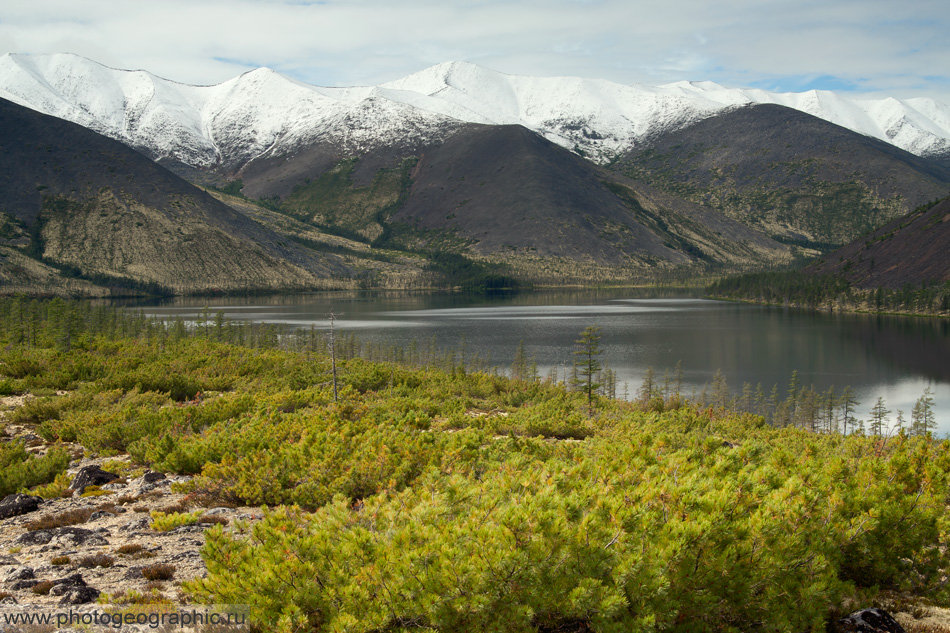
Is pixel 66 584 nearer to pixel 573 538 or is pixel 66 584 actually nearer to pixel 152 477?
pixel 152 477

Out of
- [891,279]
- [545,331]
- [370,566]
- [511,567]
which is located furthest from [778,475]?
[891,279]

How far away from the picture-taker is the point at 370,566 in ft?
23.5

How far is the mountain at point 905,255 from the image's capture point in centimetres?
15662

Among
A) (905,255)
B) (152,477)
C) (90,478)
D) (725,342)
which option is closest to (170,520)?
(152,477)

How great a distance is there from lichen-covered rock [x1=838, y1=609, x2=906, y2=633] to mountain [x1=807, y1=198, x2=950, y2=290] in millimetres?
170943

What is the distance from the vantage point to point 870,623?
25.5 feet

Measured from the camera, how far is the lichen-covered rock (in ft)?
25.2

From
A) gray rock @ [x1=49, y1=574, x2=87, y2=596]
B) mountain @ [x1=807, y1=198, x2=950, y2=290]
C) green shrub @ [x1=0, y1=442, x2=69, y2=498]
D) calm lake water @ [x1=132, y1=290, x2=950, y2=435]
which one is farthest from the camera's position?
mountain @ [x1=807, y1=198, x2=950, y2=290]

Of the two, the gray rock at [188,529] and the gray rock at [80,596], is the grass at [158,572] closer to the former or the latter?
the gray rock at [80,596]

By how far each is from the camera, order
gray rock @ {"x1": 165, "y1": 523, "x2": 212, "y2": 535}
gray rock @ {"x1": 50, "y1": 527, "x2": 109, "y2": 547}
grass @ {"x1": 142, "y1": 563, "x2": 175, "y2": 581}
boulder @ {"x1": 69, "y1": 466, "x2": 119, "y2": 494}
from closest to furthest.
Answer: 1. grass @ {"x1": 142, "y1": 563, "x2": 175, "y2": 581}
2. gray rock @ {"x1": 50, "y1": 527, "x2": 109, "y2": 547}
3. gray rock @ {"x1": 165, "y1": 523, "x2": 212, "y2": 535}
4. boulder @ {"x1": 69, "y1": 466, "x2": 119, "y2": 494}

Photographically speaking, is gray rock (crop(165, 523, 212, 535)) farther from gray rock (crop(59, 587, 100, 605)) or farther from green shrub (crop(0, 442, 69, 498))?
green shrub (crop(0, 442, 69, 498))

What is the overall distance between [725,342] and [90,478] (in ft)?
304

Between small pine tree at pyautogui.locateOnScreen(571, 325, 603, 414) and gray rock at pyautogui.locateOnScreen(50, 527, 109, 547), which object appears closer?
gray rock at pyautogui.locateOnScreen(50, 527, 109, 547)

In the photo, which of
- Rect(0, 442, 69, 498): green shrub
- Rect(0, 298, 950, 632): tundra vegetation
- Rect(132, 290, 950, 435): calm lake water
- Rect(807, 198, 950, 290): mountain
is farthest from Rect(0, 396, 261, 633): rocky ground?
Rect(807, 198, 950, 290): mountain
